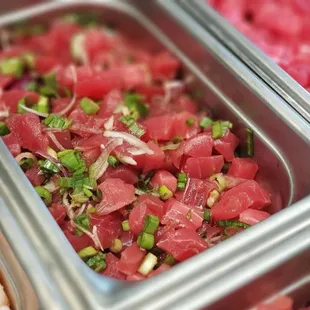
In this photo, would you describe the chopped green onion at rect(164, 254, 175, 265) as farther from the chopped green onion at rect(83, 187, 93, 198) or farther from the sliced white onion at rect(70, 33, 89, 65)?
the sliced white onion at rect(70, 33, 89, 65)

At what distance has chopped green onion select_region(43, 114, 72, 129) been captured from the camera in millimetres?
1586

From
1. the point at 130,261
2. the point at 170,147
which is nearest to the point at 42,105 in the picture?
the point at 170,147

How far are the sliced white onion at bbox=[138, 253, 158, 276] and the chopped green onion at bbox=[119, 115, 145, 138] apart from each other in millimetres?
374

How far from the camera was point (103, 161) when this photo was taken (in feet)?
4.94

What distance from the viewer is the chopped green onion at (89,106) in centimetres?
168

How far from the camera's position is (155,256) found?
1.38m

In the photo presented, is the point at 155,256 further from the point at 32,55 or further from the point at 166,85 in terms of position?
the point at 32,55

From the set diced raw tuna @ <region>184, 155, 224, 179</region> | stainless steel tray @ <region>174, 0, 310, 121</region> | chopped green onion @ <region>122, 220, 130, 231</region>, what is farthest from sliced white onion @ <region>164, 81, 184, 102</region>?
chopped green onion @ <region>122, 220, 130, 231</region>

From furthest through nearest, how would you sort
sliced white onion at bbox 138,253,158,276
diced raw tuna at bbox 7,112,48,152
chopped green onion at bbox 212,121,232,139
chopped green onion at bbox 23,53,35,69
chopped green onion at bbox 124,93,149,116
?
1. chopped green onion at bbox 23,53,35,69
2. chopped green onion at bbox 124,93,149,116
3. chopped green onion at bbox 212,121,232,139
4. diced raw tuna at bbox 7,112,48,152
5. sliced white onion at bbox 138,253,158,276

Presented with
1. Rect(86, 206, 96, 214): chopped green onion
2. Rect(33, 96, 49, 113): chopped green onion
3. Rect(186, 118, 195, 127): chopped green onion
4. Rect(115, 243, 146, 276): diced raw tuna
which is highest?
Rect(186, 118, 195, 127): chopped green onion

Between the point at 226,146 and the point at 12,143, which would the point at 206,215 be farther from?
the point at 12,143

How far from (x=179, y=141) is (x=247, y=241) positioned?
45cm

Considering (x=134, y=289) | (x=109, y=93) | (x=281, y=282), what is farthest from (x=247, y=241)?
(x=109, y=93)

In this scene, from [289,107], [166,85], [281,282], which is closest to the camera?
[281,282]
